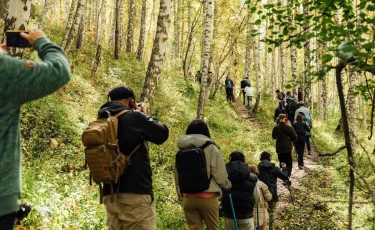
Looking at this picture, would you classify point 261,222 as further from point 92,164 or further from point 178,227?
point 92,164

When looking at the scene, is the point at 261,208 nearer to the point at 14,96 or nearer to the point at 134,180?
the point at 134,180

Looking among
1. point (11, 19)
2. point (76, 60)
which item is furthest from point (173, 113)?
point (11, 19)

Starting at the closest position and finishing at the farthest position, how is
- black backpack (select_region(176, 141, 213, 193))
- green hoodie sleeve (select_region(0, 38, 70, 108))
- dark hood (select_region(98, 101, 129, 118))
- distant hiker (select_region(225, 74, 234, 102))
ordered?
green hoodie sleeve (select_region(0, 38, 70, 108)) → dark hood (select_region(98, 101, 129, 118)) → black backpack (select_region(176, 141, 213, 193)) → distant hiker (select_region(225, 74, 234, 102))

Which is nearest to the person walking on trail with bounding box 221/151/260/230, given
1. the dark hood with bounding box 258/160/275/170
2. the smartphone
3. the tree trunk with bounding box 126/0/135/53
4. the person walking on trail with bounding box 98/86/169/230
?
the dark hood with bounding box 258/160/275/170

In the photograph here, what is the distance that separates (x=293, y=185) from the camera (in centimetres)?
1249

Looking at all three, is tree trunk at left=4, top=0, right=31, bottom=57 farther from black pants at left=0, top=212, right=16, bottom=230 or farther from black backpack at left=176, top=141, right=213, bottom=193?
black pants at left=0, top=212, right=16, bottom=230

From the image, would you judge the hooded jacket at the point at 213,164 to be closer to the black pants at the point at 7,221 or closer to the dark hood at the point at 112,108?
the dark hood at the point at 112,108

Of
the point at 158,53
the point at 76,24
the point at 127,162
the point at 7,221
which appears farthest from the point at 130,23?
the point at 7,221

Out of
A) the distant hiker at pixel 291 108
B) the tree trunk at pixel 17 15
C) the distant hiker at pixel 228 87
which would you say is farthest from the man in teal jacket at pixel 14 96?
the distant hiker at pixel 228 87

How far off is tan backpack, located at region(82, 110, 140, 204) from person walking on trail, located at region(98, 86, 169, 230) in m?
0.12

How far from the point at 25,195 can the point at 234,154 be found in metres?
3.45

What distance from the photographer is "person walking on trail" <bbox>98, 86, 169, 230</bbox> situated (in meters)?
4.22

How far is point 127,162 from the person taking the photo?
4211mm

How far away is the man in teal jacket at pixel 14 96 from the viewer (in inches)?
87.0
